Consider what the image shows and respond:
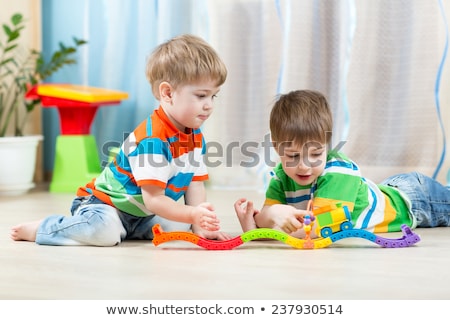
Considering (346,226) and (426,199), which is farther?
(426,199)

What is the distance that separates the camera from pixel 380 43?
7.23 ft

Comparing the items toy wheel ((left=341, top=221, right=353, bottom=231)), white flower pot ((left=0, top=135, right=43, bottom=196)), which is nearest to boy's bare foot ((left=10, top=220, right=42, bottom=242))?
toy wheel ((left=341, top=221, right=353, bottom=231))

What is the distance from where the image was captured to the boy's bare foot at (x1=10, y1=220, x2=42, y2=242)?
1.42 meters

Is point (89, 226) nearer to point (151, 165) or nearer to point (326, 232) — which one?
point (151, 165)

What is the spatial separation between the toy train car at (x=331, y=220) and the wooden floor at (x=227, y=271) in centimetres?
4

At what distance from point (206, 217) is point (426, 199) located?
0.62 m

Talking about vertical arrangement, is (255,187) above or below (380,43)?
below

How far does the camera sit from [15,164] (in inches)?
94.0

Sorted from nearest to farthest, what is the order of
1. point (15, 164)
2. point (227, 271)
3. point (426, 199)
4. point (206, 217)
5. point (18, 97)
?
point (227, 271)
point (206, 217)
point (426, 199)
point (15, 164)
point (18, 97)

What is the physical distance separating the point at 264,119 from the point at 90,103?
0.63 meters

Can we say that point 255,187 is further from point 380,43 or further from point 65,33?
point 65,33

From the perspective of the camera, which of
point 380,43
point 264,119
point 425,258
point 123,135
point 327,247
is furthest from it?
point 123,135

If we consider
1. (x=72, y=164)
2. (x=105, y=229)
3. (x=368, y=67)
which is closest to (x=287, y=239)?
(x=105, y=229)
